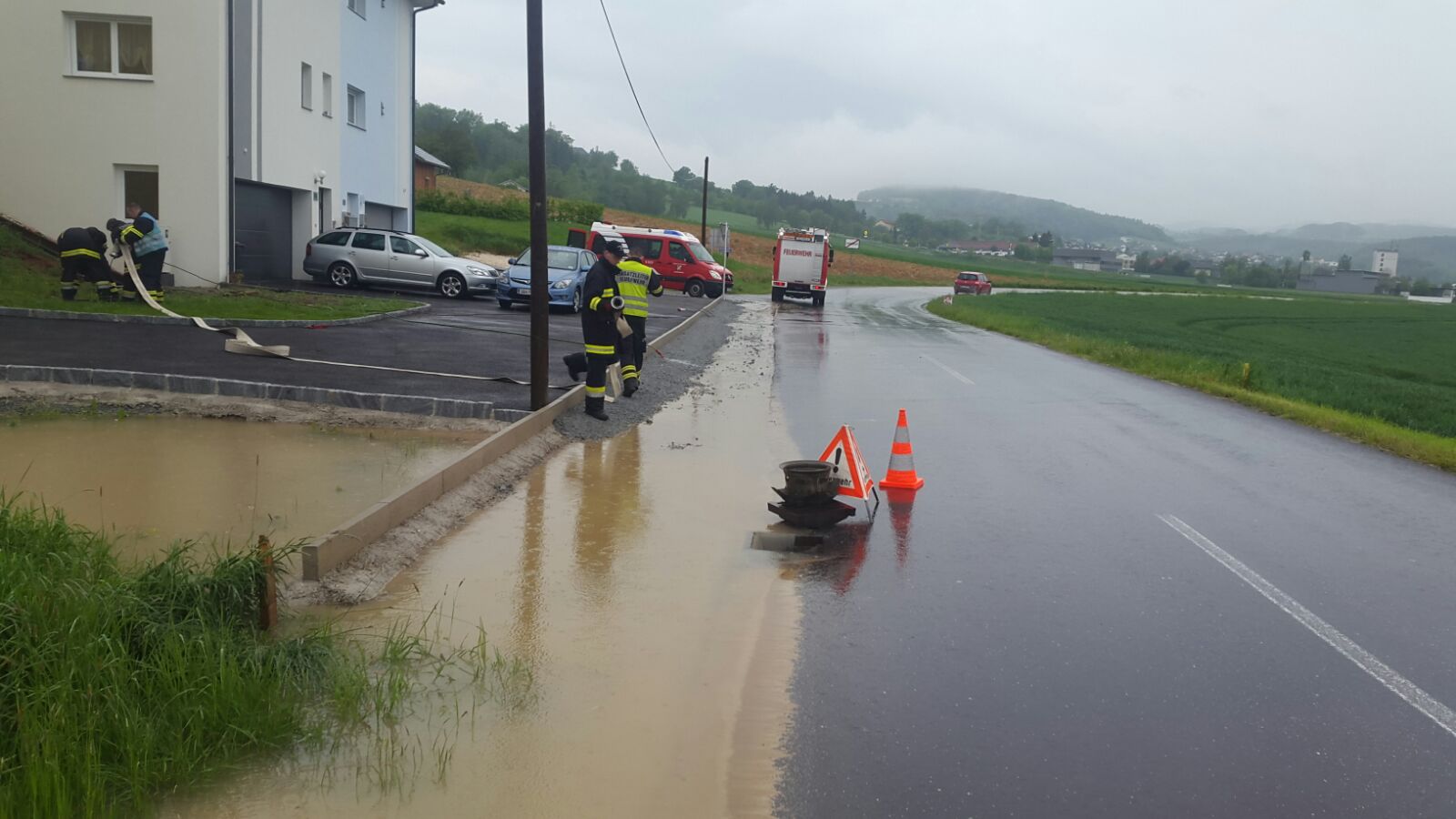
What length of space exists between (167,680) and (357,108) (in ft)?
96.8

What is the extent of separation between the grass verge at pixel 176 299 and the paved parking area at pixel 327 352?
769 mm

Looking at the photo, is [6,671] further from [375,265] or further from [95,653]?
[375,265]

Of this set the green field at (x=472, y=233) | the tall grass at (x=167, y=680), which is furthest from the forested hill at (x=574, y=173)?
the tall grass at (x=167, y=680)

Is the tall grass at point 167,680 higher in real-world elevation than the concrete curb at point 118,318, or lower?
lower

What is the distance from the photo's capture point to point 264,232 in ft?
85.0

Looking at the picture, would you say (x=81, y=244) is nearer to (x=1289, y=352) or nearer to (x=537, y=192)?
(x=537, y=192)

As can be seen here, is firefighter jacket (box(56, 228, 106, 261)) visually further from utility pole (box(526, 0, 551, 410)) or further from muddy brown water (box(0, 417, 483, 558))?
utility pole (box(526, 0, 551, 410))

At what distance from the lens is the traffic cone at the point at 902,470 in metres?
9.20

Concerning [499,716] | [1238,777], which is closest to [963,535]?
[1238,777]

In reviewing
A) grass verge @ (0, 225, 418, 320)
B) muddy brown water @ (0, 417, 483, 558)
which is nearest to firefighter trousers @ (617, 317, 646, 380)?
muddy brown water @ (0, 417, 483, 558)

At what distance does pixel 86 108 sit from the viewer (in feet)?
70.3

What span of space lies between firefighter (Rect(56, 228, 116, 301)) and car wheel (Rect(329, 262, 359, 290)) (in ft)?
29.5

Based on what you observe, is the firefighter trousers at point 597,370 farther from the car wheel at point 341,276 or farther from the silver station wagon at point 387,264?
the car wheel at point 341,276

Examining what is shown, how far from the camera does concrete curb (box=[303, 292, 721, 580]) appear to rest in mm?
6203
